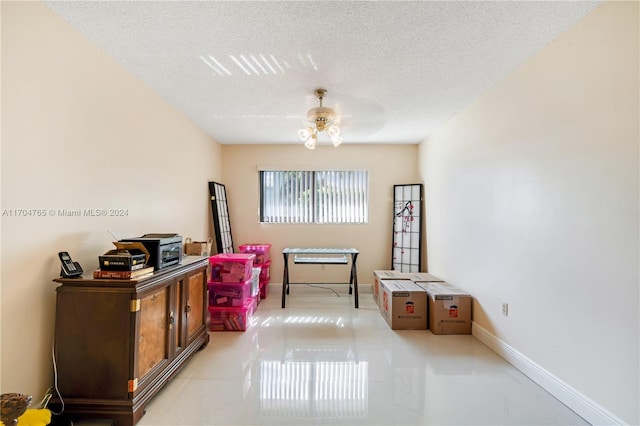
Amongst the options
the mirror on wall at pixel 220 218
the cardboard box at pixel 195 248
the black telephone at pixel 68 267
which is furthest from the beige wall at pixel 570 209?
the mirror on wall at pixel 220 218

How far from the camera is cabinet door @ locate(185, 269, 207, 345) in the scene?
243 cm

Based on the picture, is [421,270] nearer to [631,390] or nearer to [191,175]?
[631,390]

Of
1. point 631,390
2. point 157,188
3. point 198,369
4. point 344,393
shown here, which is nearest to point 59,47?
point 157,188

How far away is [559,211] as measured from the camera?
194 centimetres

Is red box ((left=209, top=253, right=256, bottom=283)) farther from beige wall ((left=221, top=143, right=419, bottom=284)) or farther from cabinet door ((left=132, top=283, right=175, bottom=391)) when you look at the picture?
beige wall ((left=221, top=143, right=419, bottom=284))

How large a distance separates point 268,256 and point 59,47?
3.53 meters

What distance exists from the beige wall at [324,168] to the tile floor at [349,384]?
1839 millimetres

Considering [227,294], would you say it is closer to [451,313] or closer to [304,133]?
[304,133]

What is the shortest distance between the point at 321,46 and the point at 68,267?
2259 mm

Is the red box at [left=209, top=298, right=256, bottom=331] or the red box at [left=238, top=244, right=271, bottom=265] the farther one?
the red box at [left=238, top=244, right=271, bottom=265]

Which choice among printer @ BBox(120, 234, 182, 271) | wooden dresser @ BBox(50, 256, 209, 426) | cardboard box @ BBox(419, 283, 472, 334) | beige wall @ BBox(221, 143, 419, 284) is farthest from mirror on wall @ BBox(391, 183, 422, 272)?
wooden dresser @ BBox(50, 256, 209, 426)

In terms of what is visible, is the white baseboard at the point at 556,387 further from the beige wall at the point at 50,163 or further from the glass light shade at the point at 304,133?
the beige wall at the point at 50,163

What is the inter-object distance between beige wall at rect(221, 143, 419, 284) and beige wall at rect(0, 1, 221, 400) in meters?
2.24

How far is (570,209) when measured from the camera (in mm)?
1851
